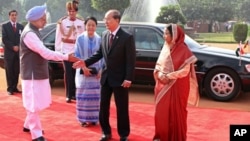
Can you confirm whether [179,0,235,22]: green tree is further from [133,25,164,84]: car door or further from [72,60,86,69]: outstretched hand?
[72,60,86,69]: outstretched hand

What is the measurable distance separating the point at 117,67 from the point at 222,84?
3618 mm

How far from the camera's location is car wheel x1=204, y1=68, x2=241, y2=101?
309 inches

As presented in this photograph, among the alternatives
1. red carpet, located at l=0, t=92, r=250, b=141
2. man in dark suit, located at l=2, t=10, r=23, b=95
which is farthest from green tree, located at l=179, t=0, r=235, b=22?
red carpet, located at l=0, t=92, r=250, b=141

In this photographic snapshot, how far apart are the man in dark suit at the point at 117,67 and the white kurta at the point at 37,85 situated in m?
0.58

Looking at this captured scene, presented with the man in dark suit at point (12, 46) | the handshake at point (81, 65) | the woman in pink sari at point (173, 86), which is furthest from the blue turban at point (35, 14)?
the man in dark suit at point (12, 46)

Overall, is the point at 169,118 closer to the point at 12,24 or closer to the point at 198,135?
the point at 198,135

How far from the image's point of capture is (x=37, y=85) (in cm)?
503

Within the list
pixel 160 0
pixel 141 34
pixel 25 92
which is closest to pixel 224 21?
pixel 160 0

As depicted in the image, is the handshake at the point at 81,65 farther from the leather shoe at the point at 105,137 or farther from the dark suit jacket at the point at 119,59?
the leather shoe at the point at 105,137

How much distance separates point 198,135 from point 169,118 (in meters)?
0.91

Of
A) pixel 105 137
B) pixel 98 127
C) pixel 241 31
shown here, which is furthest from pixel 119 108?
pixel 241 31

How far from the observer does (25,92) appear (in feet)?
16.7

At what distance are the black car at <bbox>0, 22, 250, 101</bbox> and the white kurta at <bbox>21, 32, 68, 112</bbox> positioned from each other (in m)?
3.58

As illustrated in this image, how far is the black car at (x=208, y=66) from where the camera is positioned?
309 inches
